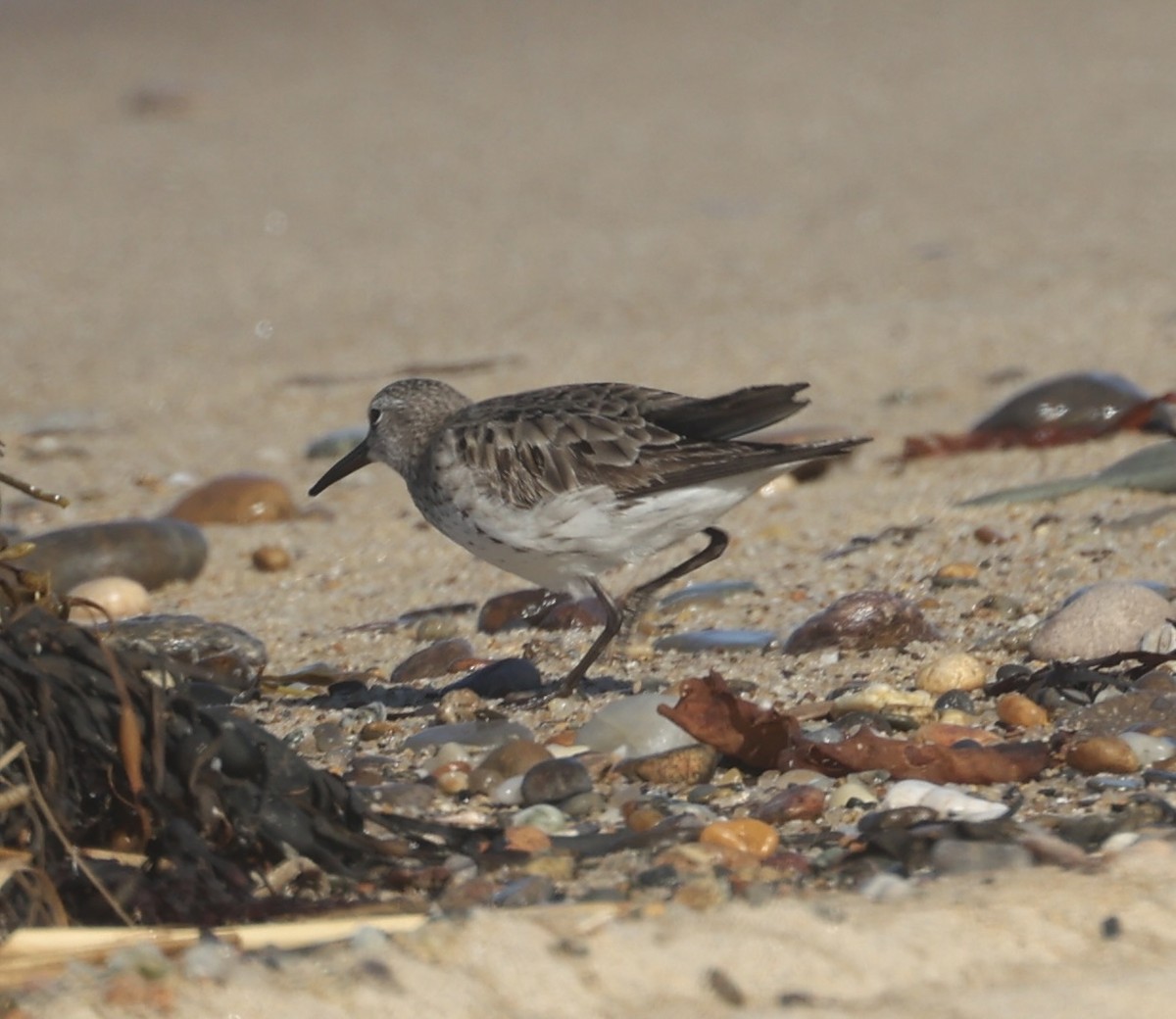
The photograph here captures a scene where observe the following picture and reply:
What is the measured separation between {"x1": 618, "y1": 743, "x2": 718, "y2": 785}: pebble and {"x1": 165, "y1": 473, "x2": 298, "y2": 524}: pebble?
332 centimetres

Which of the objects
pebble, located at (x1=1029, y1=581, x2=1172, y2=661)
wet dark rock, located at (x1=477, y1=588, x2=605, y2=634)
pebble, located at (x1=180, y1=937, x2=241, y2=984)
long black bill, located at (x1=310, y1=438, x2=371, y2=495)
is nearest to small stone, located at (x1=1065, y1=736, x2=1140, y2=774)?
pebble, located at (x1=1029, y1=581, x2=1172, y2=661)

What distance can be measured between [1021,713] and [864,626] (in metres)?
0.69

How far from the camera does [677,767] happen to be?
4.06m

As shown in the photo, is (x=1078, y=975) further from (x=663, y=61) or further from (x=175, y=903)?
(x=663, y=61)

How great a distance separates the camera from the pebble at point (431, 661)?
5.18 meters

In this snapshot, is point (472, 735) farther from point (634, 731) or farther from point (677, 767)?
point (677, 767)

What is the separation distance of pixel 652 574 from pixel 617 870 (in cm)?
263

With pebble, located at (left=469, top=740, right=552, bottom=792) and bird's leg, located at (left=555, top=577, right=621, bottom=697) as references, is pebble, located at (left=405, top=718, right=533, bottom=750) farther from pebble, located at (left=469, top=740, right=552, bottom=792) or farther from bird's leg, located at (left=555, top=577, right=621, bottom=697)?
bird's leg, located at (left=555, top=577, right=621, bottom=697)

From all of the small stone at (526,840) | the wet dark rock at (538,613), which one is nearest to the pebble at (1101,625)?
the wet dark rock at (538,613)

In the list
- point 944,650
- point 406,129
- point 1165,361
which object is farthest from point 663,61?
point 944,650

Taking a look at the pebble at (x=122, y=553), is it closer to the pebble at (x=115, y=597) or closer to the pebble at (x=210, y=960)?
the pebble at (x=115, y=597)

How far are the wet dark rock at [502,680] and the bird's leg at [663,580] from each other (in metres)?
0.32

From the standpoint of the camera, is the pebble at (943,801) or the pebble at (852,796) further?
the pebble at (852,796)

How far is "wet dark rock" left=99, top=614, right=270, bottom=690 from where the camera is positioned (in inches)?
197
